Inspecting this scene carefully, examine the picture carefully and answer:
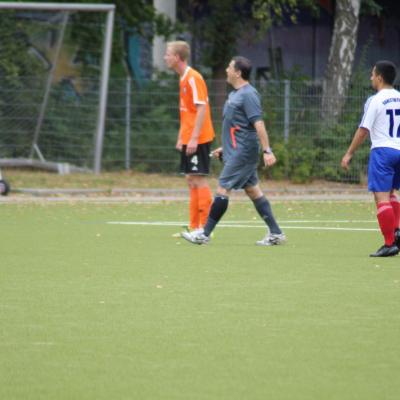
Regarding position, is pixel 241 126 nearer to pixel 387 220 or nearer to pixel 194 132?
pixel 194 132

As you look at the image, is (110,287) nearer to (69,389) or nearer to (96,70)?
(69,389)

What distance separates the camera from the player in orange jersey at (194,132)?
43.5 feet

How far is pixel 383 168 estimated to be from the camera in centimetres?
1166

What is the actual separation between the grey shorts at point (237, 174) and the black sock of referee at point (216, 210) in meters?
0.13

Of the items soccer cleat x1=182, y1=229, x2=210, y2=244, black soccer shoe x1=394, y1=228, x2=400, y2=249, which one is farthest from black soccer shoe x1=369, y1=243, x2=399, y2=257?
soccer cleat x1=182, y1=229, x2=210, y2=244

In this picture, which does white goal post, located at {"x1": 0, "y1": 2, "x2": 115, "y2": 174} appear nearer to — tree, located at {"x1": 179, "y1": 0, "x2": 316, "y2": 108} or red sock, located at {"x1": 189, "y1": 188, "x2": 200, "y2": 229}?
tree, located at {"x1": 179, "y1": 0, "x2": 316, "y2": 108}

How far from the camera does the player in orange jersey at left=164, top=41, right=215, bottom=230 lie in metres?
13.3

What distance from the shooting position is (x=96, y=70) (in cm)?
2534

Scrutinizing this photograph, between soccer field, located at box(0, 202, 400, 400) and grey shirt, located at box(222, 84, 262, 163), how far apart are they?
91 cm

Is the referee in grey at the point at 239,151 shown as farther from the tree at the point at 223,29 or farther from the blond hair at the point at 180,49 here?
the tree at the point at 223,29

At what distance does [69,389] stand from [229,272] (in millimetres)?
4497

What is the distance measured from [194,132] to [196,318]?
18.5 feet

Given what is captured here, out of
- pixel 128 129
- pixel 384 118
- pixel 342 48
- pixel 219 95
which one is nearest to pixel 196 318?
pixel 384 118

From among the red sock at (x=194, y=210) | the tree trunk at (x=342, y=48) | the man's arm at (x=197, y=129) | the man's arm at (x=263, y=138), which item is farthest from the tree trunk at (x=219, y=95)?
the man's arm at (x=263, y=138)
